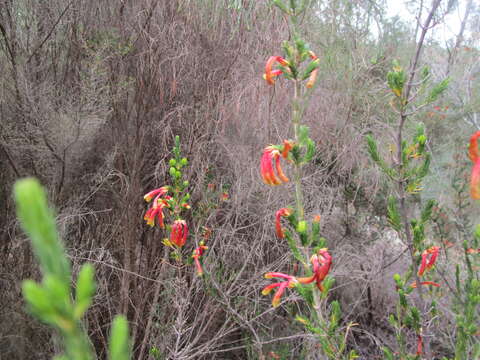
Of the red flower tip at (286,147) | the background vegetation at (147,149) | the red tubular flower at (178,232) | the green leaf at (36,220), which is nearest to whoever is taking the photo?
the green leaf at (36,220)

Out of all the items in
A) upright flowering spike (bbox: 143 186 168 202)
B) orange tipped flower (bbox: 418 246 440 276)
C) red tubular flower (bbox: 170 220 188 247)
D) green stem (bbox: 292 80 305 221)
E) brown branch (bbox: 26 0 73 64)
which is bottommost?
red tubular flower (bbox: 170 220 188 247)

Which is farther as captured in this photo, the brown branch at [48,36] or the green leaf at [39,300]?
the brown branch at [48,36]

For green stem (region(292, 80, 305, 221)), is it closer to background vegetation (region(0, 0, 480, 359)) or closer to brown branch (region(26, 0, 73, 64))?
background vegetation (region(0, 0, 480, 359))

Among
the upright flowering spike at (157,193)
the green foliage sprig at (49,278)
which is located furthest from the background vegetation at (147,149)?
the green foliage sprig at (49,278)

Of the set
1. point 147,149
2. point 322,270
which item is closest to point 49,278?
point 322,270

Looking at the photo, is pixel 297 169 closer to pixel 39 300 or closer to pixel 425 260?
pixel 425 260

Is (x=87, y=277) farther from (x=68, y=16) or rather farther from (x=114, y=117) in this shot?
(x=68, y=16)

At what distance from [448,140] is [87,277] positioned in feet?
24.4

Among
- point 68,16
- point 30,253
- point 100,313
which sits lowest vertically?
point 100,313

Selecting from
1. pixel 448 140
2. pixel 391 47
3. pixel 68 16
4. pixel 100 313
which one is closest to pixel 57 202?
pixel 100 313

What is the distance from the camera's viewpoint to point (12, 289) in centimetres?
293

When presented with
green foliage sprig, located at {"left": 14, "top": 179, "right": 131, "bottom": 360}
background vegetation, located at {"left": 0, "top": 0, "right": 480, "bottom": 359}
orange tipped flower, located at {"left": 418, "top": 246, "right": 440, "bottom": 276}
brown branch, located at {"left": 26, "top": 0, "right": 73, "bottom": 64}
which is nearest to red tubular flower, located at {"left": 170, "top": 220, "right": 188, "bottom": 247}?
background vegetation, located at {"left": 0, "top": 0, "right": 480, "bottom": 359}

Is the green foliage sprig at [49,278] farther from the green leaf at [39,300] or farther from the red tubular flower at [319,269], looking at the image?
the red tubular flower at [319,269]

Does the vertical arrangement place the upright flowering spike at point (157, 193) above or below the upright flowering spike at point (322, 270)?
below
